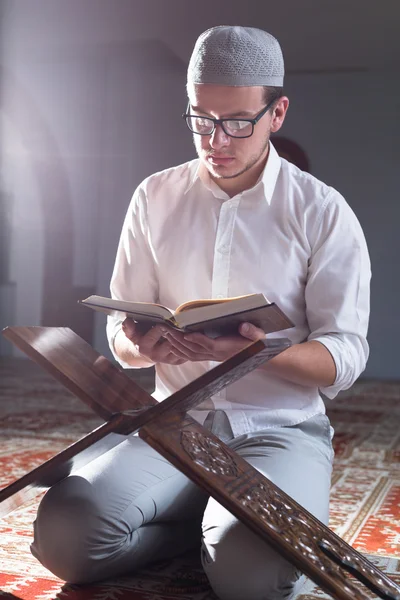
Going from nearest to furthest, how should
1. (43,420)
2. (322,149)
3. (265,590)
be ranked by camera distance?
1. (265,590)
2. (43,420)
3. (322,149)

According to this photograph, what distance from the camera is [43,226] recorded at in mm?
10891

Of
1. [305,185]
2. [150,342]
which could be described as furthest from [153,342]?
[305,185]

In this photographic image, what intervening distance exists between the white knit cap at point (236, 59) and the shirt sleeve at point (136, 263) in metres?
0.43

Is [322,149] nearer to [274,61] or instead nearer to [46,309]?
[46,309]

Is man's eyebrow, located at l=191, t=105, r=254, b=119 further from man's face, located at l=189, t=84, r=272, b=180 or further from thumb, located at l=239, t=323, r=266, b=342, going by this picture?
thumb, located at l=239, t=323, r=266, b=342

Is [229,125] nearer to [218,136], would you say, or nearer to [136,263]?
[218,136]

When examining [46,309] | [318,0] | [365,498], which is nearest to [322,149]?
[318,0]

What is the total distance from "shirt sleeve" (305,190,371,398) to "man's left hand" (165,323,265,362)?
0.36 metres

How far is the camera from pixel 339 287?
2152mm

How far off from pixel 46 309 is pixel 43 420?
5.70 m

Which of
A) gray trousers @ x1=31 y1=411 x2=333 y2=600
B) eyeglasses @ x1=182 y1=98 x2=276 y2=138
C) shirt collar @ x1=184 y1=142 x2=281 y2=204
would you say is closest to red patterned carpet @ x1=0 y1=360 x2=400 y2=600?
gray trousers @ x1=31 y1=411 x2=333 y2=600

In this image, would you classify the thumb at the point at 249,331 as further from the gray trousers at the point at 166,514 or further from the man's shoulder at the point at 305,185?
the man's shoulder at the point at 305,185

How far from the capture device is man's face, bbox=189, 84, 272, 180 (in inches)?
82.4

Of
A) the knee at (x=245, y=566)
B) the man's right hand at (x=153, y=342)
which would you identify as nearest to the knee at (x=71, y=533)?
the knee at (x=245, y=566)
